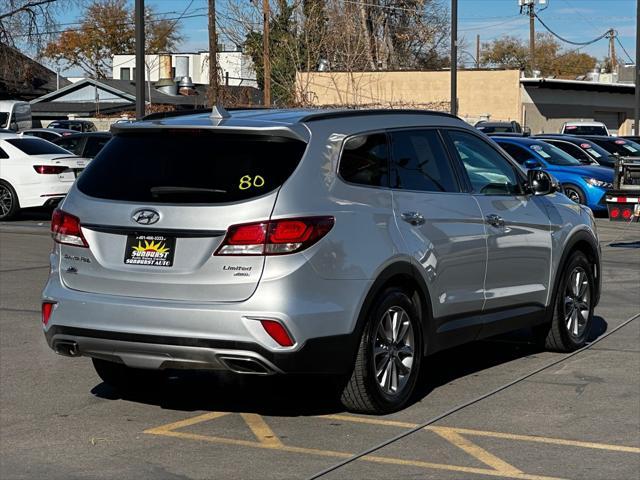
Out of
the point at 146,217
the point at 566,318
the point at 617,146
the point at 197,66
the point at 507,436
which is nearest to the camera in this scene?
the point at 146,217

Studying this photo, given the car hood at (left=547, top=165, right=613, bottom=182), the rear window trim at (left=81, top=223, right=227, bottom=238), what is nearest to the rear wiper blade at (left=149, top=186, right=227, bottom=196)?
the rear window trim at (left=81, top=223, right=227, bottom=238)

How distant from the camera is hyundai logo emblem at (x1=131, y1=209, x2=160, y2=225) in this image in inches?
257

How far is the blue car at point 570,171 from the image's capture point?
76.6ft

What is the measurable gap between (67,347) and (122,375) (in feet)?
3.12

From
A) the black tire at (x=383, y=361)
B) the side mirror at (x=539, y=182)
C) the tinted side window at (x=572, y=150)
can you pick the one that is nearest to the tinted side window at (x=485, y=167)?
the side mirror at (x=539, y=182)

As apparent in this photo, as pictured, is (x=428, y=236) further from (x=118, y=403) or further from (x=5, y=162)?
(x=5, y=162)

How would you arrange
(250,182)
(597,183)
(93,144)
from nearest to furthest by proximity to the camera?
(250,182) < (597,183) < (93,144)

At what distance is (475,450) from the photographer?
6355 millimetres

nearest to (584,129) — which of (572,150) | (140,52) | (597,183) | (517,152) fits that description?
(572,150)

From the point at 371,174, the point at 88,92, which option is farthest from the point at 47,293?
the point at 88,92

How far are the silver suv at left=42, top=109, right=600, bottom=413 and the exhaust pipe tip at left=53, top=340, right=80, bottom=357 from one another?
0.02 metres

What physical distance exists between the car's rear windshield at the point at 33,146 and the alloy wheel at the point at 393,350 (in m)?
16.1

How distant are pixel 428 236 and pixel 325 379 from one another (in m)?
1.38

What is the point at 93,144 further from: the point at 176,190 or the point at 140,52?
the point at 176,190
